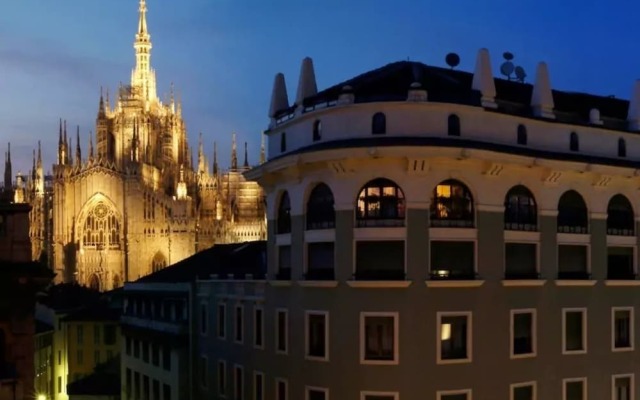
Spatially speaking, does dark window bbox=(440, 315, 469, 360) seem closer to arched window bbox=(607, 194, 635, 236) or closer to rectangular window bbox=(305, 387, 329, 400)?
rectangular window bbox=(305, 387, 329, 400)

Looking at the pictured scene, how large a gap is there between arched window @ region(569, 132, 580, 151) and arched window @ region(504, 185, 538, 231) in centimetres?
396

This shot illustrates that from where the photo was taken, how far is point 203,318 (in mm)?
50531

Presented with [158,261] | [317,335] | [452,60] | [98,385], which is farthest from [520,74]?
[158,261]

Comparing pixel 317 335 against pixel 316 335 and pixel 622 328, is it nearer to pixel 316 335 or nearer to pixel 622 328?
pixel 316 335

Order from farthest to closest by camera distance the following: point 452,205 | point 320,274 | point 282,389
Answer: point 282,389 → point 320,274 → point 452,205

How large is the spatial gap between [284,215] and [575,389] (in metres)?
14.9

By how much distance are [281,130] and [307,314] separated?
930 centimetres

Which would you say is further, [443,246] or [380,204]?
[443,246]

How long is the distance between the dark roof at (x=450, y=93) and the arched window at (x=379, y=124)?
2.24ft

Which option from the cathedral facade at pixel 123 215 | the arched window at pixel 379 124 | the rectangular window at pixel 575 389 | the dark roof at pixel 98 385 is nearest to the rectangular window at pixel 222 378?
the arched window at pixel 379 124

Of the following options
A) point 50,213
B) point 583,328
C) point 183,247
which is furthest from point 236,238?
point 583,328

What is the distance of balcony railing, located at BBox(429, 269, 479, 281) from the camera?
114ft

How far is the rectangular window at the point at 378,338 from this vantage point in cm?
3441

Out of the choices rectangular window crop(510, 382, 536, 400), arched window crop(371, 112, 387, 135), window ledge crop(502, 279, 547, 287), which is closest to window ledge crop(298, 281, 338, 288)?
arched window crop(371, 112, 387, 135)
